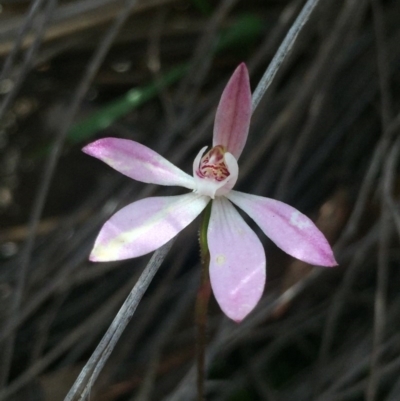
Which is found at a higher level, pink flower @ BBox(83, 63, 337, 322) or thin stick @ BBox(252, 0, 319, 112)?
thin stick @ BBox(252, 0, 319, 112)

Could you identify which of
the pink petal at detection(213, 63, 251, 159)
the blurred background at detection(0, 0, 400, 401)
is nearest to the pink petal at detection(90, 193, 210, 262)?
the pink petal at detection(213, 63, 251, 159)

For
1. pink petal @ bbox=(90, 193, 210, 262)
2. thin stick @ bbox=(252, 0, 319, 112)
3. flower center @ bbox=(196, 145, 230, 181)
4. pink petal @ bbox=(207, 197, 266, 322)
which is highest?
thin stick @ bbox=(252, 0, 319, 112)

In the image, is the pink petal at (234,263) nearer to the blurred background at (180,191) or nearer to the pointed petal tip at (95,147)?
the pointed petal tip at (95,147)

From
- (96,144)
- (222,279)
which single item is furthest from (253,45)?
(222,279)

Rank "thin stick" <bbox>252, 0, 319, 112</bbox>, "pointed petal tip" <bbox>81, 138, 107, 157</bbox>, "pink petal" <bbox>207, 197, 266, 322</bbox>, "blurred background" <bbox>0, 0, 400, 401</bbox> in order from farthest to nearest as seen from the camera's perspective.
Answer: "blurred background" <bbox>0, 0, 400, 401</bbox>, "thin stick" <bbox>252, 0, 319, 112</bbox>, "pointed petal tip" <bbox>81, 138, 107, 157</bbox>, "pink petal" <bbox>207, 197, 266, 322</bbox>

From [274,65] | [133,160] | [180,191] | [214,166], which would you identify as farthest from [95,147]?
[180,191]

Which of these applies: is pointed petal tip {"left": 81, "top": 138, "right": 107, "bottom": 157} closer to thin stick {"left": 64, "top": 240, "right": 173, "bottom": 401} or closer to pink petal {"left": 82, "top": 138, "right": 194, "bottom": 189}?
pink petal {"left": 82, "top": 138, "right": 194, "bottom": 189}

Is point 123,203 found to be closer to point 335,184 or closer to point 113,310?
point 113,310

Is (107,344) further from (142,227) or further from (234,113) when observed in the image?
(234,113)
